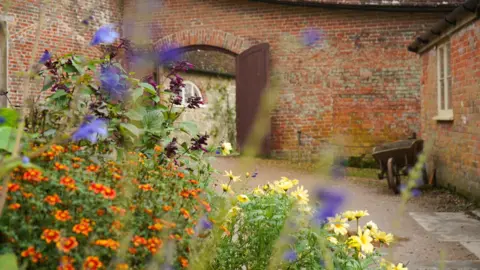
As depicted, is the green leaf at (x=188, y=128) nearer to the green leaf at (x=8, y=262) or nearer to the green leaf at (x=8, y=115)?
the green leaf at (x=8, y=115)

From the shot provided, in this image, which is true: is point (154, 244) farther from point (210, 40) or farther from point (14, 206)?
point (210, 40)

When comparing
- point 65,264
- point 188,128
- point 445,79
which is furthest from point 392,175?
point 65,264

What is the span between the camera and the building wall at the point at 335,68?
14.0 metres

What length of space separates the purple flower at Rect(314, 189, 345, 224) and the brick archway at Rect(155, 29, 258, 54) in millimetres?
11542

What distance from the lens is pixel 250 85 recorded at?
14.5 metres

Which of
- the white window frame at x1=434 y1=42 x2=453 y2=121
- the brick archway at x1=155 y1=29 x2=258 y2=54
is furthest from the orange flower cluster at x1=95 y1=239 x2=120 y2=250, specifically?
the brick archway at x1=155 y1=29 x2=258 y2=54

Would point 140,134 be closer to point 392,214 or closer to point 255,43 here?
point 392,214

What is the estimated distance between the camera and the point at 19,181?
2271mm

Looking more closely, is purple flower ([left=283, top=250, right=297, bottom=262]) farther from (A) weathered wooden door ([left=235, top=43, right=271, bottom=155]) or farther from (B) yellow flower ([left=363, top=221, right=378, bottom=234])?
(A) weathered wooden door ([left=235, top=43, right=271, bottom=155])

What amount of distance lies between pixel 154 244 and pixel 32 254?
1.31ft

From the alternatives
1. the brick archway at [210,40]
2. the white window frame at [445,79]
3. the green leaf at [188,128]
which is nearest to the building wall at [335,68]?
the brick archway at [210,40]

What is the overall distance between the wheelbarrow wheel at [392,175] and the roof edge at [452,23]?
2.13m

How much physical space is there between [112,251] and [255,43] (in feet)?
41.9

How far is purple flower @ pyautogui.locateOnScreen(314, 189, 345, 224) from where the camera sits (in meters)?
3.15
